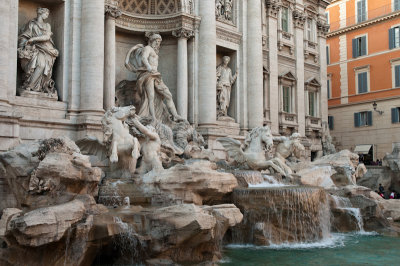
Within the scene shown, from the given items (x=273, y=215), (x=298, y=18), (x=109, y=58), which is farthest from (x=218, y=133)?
(x=298, y=18)

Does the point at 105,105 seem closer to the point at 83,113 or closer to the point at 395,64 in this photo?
the point at 83,113

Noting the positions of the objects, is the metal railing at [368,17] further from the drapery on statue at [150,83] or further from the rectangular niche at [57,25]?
the rectangular niche at [57,25]

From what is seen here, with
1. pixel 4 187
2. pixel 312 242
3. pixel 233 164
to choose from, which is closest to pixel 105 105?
pixel 233 164

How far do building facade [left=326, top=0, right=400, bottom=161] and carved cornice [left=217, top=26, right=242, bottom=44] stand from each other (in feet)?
47.9

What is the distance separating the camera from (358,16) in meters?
34.4

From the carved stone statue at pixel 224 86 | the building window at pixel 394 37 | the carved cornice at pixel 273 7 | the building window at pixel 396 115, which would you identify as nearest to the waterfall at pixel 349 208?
the carved stone statue at pixel 224 86

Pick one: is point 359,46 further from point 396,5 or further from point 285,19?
point 285,19

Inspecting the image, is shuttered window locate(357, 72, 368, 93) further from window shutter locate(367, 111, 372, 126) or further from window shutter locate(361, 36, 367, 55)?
window shutter locate(367, 111, 372, 126)

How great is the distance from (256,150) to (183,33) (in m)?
6.10

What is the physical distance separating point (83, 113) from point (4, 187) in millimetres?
4466

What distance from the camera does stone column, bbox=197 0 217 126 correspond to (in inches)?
760

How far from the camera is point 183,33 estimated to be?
62.2 feet

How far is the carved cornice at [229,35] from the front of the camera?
68.0 ft

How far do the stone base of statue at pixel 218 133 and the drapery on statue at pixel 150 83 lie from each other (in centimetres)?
157
